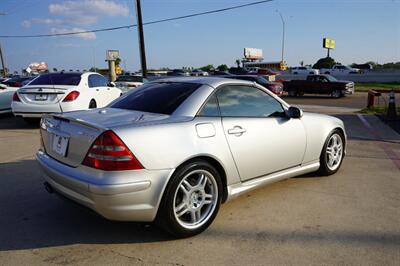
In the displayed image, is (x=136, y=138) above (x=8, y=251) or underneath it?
above

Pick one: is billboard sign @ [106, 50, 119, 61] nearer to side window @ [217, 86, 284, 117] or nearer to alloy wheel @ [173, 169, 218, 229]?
side window @ [217, 86, 284, 117]

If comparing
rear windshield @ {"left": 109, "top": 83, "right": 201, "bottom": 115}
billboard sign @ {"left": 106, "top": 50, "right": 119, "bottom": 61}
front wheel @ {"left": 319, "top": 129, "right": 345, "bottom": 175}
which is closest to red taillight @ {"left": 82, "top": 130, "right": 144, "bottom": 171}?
rear windshield @ {"left": 109, "top": 83, "right": 201, "bottom": 115}

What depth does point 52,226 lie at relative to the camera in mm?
3832

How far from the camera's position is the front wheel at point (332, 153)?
17.6ft

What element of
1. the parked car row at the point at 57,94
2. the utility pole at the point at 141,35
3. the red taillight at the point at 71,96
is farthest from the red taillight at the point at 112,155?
the utility pole at the point at 141,35

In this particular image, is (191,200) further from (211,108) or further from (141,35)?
(141,35)

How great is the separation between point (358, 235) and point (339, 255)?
509 millimetres

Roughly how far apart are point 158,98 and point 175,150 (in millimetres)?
1009

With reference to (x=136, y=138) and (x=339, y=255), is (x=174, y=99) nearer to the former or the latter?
(x=136, y=138)

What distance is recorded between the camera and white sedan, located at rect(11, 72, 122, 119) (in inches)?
377

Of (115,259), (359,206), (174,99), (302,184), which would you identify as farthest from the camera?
A: (302,184)

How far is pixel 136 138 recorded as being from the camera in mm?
3262

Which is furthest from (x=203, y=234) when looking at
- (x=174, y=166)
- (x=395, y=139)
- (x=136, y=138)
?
(x=395, y=139)

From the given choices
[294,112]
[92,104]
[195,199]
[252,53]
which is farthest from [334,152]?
[252,53]
